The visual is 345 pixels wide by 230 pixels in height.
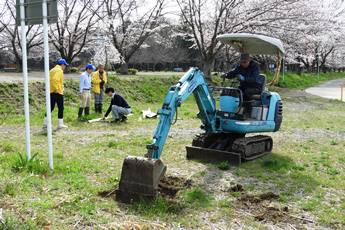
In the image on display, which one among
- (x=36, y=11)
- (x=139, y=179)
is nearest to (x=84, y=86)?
(x=36, y=11)

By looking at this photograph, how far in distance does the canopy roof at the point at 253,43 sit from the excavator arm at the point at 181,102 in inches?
52.2

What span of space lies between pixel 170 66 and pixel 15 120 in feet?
134

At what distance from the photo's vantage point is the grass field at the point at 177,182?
5.00 metres

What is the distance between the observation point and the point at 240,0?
914 inches

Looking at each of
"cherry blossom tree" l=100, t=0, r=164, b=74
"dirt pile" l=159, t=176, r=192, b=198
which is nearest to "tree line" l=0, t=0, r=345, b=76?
"cherry blossom tree" l=100, t=0, r=164, b=74

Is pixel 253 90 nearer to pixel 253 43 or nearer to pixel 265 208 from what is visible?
pixel 253 43

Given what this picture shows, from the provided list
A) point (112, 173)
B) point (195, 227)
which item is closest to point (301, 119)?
point (112, 173)

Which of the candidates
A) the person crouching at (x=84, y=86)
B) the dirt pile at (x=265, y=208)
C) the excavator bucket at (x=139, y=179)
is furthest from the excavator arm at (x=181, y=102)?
the person crouching at (x=84, y=86)

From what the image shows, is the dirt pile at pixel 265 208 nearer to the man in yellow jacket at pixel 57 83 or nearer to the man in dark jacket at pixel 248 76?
the man in dark jacket at pixel 248 76

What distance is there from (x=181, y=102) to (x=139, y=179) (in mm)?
1483

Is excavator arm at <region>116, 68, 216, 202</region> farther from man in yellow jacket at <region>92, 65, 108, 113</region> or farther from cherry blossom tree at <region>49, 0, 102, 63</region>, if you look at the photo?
cherry blossom tree at <region>49, 0, 102, 63</region>

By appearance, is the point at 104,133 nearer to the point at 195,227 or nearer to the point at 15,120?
the point at 15,120

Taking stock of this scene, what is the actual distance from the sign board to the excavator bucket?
2.45m

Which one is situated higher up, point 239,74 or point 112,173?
point 239,74
